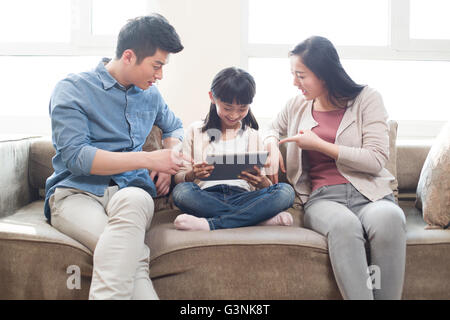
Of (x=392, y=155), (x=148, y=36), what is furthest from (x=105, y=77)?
(x=392, y=155)

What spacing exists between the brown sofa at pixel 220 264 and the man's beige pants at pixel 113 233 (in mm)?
56

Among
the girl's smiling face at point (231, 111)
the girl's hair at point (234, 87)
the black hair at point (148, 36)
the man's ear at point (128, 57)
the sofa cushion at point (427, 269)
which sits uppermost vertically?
the black hair at point (148, 36)

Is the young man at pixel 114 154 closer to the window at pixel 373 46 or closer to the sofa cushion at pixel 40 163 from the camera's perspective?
the sofa cushion at pixel 40 163

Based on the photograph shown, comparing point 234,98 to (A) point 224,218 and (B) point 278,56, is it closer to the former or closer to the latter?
(A) point 224,218

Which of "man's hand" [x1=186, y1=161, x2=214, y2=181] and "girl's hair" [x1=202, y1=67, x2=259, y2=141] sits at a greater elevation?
"girl's hair" [x1=202, y1=67, x2=259, y2=141]

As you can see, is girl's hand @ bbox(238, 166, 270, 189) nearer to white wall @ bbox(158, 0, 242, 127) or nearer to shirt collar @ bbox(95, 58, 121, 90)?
shirt collar @ bbox(95, 58, 121, 90)

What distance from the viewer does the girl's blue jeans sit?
4.86 ft

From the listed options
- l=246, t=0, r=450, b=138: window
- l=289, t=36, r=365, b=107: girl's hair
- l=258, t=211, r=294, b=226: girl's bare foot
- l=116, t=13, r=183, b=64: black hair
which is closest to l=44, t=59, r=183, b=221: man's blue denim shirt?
l=116, t=13, r=183, b=64: black hair

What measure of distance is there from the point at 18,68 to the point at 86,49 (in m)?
0.56

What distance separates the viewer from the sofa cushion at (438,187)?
1526 mm

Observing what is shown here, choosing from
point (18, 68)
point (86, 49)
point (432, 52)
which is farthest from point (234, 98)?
point (18, 68)

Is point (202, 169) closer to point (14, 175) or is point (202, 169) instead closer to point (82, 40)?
point (14, 175)

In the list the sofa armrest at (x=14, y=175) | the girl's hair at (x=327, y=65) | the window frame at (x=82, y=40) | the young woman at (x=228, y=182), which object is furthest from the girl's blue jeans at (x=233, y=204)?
the window frame at (x=82, y=40)
